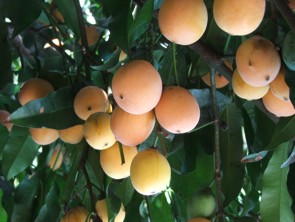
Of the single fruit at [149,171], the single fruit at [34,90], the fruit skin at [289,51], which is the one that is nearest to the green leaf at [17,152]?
the single fruit at [34,90]

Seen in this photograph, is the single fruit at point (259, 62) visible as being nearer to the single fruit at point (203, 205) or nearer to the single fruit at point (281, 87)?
the single fruit at point (281, 87)

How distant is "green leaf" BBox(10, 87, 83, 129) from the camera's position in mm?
747

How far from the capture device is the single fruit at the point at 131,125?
67cm

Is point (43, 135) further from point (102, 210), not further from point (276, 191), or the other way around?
point (276, 191)

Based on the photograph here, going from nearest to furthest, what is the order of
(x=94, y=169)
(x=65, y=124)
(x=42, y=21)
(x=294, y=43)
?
(x=294, y=43) → (x=65, y=124) → (x=94, y=169) → (x=42, y=21)

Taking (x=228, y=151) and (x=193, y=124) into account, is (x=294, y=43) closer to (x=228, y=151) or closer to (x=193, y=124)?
(x=193, y=124)

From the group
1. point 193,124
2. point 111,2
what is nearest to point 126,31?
point 111,2

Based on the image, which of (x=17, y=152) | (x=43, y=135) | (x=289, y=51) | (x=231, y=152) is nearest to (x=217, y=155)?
(x=231, y=152)

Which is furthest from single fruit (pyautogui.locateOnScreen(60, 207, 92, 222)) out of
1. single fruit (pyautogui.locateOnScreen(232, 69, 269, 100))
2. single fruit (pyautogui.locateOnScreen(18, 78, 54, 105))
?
single fruit (pyautogui.locateOnScreen(232, 69, 269, 100))

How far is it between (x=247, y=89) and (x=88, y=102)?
0.83 feet

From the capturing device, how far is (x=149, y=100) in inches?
25.6

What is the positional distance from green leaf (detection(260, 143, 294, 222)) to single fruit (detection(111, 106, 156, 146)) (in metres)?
0.23

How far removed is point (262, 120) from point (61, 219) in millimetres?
399

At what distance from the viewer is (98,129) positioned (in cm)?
76
